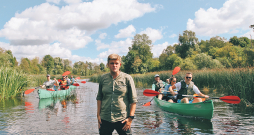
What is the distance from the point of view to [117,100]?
7.73 feet

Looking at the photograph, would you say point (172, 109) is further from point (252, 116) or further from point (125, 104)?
point (125, 104)

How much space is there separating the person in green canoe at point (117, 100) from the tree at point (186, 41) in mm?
50505

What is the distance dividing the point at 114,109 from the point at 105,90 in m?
0.25

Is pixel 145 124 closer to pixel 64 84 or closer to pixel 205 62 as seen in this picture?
pixel 64 84

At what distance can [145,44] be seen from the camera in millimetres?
55156

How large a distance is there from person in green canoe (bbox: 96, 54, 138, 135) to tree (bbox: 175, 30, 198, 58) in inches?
1988

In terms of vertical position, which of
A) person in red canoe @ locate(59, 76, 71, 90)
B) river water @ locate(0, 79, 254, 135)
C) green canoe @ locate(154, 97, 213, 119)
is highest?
person in red canoe @ locate(59, 76, 71, 90)

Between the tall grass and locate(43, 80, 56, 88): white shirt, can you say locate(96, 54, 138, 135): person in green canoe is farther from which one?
locate(43, 80, 56, 88): white shirt

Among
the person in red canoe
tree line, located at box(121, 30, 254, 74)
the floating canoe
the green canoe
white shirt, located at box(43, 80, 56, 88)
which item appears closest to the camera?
the green canoe

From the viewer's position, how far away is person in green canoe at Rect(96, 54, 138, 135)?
2.36 m

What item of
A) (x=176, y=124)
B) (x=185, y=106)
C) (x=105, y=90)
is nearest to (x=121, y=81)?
(x=105, y=90)

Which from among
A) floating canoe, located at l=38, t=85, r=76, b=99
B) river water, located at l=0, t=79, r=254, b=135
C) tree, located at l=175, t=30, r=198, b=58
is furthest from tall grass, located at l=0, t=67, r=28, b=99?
tree, located at l=175, t=30, r=198, b=58

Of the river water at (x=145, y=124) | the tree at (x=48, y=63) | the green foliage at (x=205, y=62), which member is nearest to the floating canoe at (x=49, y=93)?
the river water at (x=145, y=124)

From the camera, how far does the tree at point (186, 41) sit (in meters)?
50.7
